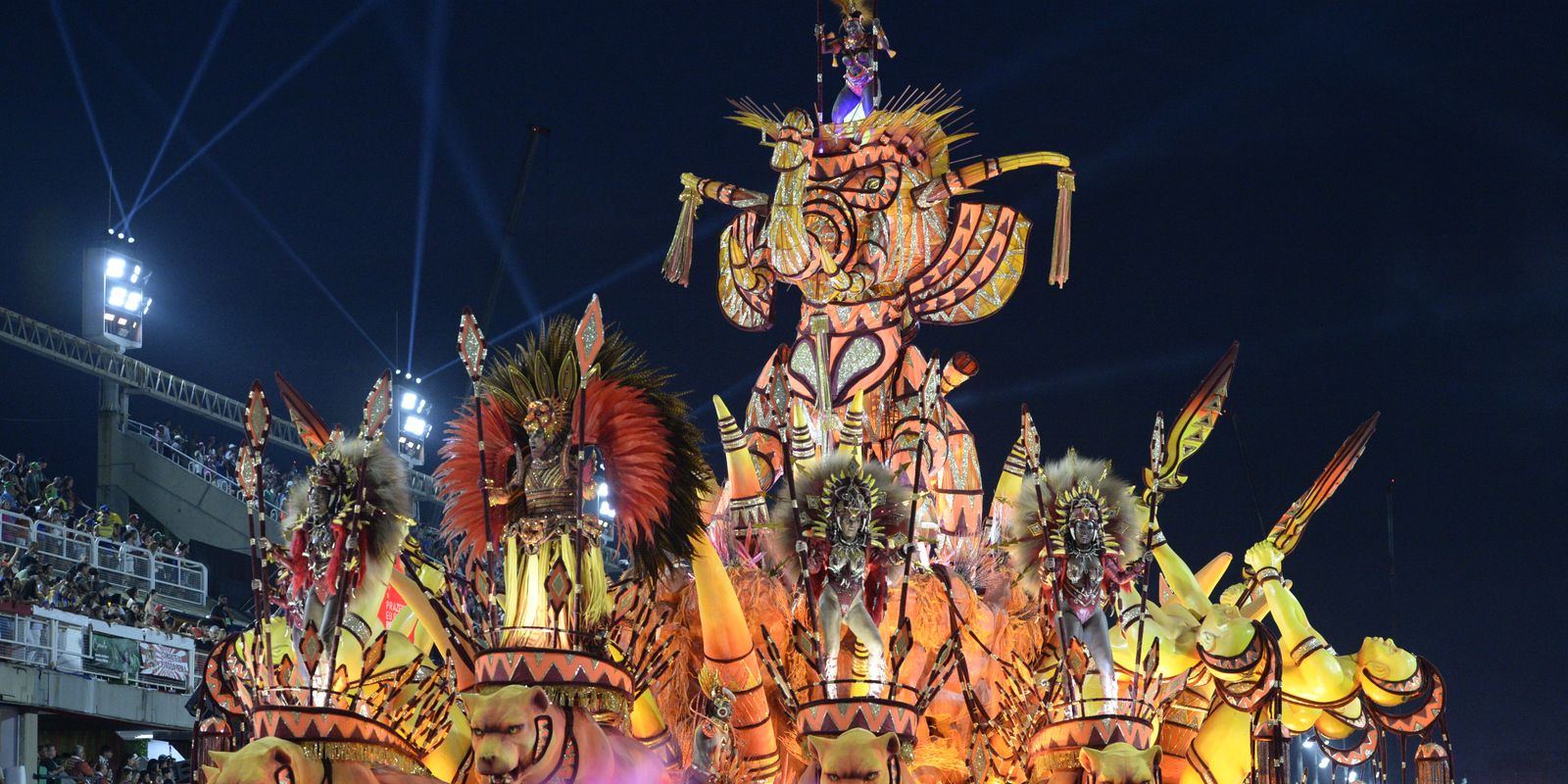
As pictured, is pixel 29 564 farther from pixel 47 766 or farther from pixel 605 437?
pixel 605 437

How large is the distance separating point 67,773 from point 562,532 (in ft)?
33.2

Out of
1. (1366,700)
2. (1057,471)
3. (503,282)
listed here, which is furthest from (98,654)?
(503,282)

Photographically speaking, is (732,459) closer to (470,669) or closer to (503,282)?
(470,669)

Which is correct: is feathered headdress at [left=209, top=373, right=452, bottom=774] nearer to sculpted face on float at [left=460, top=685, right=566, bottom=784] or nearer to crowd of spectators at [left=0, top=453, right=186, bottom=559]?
sculpted face on float at [left=460, top=685, right=566, bottom=784]

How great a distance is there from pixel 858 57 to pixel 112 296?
43.0 ft

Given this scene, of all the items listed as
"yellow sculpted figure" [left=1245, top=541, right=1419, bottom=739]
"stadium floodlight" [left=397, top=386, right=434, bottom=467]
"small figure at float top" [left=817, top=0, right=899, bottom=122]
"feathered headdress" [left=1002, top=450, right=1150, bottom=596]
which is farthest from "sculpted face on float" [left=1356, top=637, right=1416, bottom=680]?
"stadium floodlight" [left=397, top=386, right=434, bottom=467]

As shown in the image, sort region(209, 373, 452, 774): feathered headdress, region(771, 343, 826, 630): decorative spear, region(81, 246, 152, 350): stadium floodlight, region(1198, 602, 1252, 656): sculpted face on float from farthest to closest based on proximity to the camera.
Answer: region(81, 246, 152, 350): stadium floodlight < region(1198, 602, 1252, 656): sculpted face on float < region(771, 343, 826, 630): decorative spear < region(209, 373, 452, 774): feathered headdress

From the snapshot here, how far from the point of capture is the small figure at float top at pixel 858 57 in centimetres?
1905

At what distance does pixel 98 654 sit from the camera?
2269cm

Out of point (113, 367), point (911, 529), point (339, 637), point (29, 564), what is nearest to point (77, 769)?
point (29, 564)

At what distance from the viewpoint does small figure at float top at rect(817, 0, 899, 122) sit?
19047 mm

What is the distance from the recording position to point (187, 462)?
2980 centimetres

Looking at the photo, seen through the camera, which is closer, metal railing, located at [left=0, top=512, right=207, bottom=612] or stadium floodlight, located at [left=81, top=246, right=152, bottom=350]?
metal railing, located at [left=0, top=512, right=207, bottom=612]

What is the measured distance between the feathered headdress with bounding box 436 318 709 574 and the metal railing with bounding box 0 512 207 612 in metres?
10.6
